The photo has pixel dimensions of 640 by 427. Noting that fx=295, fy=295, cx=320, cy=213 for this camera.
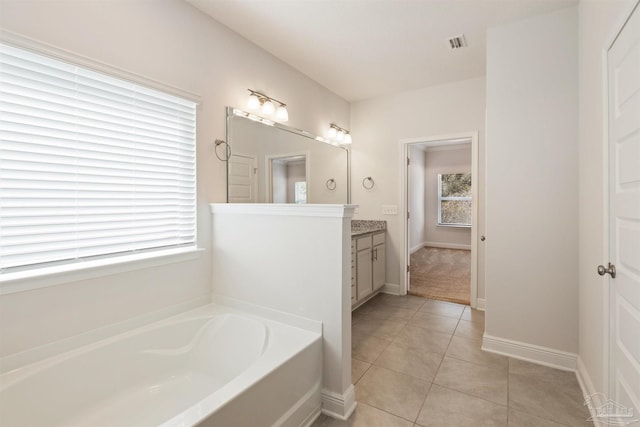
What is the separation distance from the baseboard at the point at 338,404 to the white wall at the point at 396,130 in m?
2.28

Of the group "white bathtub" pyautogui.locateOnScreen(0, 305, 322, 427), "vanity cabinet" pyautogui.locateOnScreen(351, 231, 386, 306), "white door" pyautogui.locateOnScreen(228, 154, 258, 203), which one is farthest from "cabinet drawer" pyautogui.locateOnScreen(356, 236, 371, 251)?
"white bathtub" pyautogui.locateOnScreen(0, 305, 322, 427)

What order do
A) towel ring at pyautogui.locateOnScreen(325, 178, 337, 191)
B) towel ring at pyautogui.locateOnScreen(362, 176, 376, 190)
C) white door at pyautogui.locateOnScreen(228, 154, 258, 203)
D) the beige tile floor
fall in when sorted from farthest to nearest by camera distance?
towel ring at pyautogui.locateOnScreen(362, 176, 376, 190)
towel ring at pyautogui.locateOnScreen(325, 178, 337, 191)
white door at pyautogui.locateOnScreen(228, 154, 258, 203)
the beige tile floor

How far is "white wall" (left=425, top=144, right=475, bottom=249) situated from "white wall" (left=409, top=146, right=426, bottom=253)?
5.9 inches

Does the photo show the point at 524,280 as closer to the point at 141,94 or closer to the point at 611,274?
the point at 611,274

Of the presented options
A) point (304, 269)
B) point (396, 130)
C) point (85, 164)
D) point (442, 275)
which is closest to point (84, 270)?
point (85, 164)

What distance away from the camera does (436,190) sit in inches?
295

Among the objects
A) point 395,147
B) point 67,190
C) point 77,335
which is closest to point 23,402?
point 77,335

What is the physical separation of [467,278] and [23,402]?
4933 millimetres

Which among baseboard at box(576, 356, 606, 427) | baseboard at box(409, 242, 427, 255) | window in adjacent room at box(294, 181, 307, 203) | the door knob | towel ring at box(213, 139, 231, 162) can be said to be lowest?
baseboard at box(576, 356, 606, 427)

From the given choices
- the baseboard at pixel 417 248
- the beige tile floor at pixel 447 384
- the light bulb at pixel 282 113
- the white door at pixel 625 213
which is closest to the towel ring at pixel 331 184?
the light bulb at pixel 282 113

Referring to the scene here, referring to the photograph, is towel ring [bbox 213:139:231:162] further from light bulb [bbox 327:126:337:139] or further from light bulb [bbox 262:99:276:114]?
light bulb [bbox 327:126:337:139]

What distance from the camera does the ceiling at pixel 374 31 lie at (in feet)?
7.05

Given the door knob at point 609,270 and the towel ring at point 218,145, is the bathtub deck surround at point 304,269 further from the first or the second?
the door knob at point 609,270

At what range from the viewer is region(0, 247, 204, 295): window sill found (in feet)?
4.62
